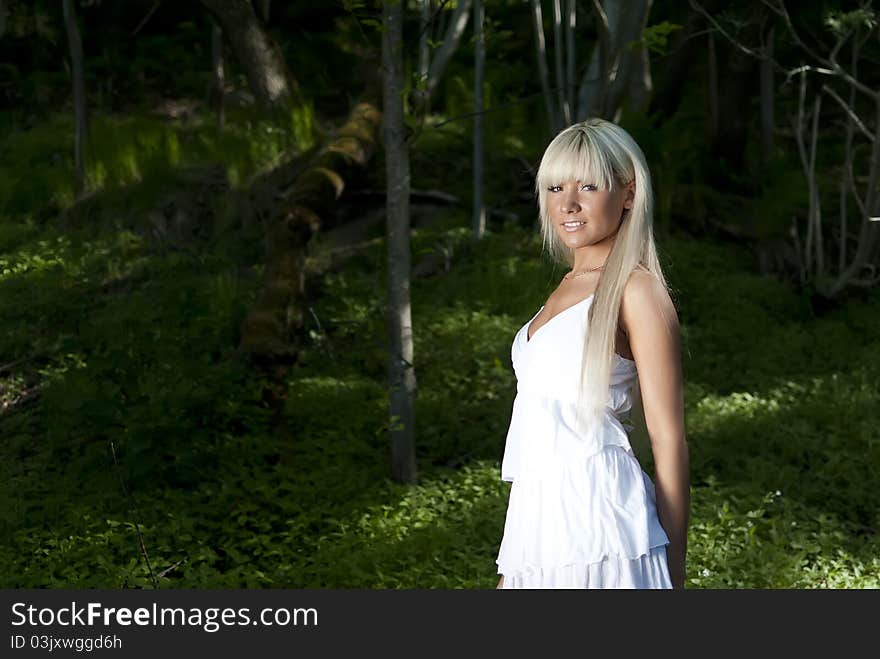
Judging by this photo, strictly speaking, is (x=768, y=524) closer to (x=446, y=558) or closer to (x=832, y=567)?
(x=832, y=567)

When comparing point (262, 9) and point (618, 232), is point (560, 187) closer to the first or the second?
point (618, 232)

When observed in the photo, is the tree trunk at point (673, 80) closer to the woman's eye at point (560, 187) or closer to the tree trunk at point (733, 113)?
the tree trunk at point (733, 113)

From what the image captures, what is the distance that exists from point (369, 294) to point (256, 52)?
108 inches

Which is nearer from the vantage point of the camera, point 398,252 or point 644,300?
point 644,300

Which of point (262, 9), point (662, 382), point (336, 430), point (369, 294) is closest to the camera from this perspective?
point (662, 382)

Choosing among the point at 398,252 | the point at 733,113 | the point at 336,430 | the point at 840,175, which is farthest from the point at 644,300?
the point at 840,175

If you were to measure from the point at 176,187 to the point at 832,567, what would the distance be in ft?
20.4

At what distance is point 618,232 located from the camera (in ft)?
7.32

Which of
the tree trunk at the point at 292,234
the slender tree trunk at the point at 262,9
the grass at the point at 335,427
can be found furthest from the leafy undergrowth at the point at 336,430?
the slender tree trunk at the point at 262,9

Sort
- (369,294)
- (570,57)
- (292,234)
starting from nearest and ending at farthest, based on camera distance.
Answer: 1. (292,234)
2. (369,294)
3. (570,57)

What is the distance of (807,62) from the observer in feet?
38.0

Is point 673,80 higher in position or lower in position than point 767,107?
higher

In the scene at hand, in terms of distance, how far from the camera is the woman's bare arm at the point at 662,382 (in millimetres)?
2104

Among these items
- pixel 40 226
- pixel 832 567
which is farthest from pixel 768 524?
pixel 40 226
